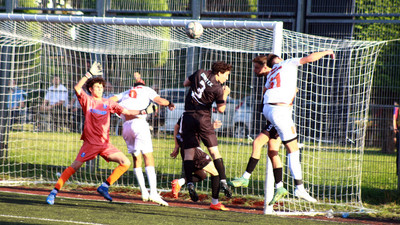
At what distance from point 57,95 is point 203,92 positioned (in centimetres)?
472

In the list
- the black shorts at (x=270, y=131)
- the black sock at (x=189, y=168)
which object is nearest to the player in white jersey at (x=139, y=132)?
the black sock at (x=189, y=168)

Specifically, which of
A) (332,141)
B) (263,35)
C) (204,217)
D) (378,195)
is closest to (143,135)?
(204,217)

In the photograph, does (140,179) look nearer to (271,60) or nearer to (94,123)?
(94,123)

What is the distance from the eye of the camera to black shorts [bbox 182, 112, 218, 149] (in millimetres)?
8102

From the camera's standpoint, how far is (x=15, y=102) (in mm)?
11672

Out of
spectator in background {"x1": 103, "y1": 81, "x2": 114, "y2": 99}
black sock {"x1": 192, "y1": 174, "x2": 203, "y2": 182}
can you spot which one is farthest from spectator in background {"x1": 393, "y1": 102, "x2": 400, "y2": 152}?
spectator in background {"x1": 103, "y1": 81, "x2": 114, "y2": 99}

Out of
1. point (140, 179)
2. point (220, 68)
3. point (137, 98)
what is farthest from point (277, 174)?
point (137, 98)

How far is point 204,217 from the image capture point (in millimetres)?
7758

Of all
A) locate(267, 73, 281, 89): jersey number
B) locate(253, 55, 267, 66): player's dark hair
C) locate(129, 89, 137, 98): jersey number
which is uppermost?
locate(253, 55, 267, 66): player's dark hair

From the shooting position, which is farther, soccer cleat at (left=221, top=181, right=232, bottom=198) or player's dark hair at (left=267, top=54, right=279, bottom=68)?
soccer cleat at (left=221, top=181, right=232, bottom=198)

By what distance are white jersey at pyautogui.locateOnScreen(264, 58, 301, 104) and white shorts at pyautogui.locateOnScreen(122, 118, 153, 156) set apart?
251cm

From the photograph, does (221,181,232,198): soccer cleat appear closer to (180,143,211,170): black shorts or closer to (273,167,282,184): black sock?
(180,143,211,170): black shorts

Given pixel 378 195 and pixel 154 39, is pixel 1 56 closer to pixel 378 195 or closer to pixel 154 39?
pixel 154 39

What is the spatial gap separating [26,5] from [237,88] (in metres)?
5.50
